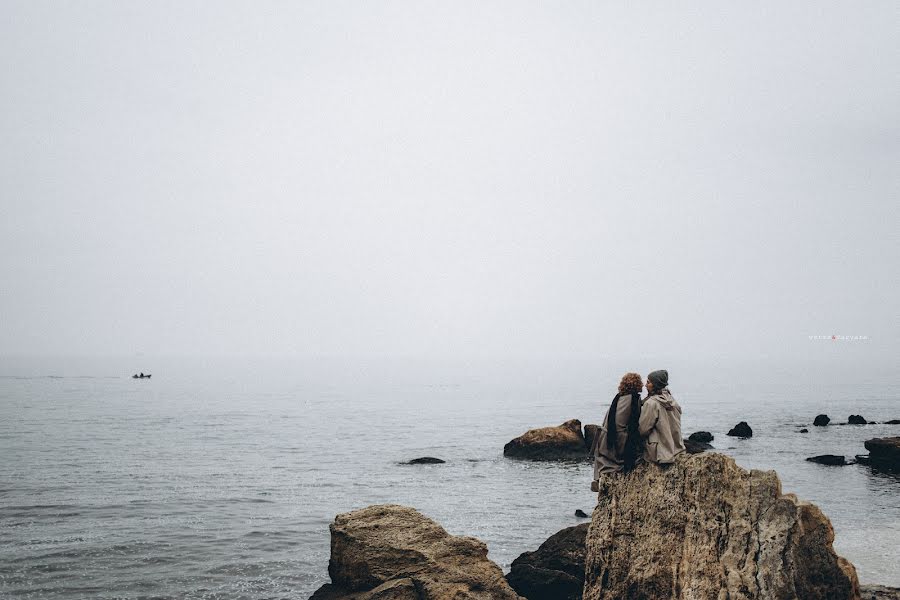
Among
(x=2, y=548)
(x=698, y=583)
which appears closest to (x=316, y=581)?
(x=2, y=548)

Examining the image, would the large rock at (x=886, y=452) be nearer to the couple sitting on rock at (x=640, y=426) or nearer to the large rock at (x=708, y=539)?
the large rock at (x=708, y=539)

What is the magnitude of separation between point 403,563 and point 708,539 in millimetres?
6372

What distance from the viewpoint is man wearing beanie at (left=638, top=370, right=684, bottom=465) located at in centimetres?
977

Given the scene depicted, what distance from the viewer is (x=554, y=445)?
43.0 m

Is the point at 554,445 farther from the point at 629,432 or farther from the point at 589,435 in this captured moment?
the point at 629,432

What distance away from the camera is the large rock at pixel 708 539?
9.45 meters

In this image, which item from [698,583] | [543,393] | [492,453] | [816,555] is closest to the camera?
[698,583]

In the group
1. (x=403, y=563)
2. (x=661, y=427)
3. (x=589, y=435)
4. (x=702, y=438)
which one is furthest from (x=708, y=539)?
(x=702, y=438)

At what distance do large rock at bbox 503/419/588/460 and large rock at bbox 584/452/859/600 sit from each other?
32470 millimetres

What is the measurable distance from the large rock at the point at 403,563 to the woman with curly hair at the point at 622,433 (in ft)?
14.2

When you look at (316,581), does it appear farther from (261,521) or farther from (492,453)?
(492,453)

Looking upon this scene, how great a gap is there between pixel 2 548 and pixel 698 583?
22.7 metres

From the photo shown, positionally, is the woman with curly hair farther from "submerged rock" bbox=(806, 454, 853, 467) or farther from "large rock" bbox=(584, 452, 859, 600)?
"submerged rock" bbox=(806, 454, 853, 467)

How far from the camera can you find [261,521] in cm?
2641
